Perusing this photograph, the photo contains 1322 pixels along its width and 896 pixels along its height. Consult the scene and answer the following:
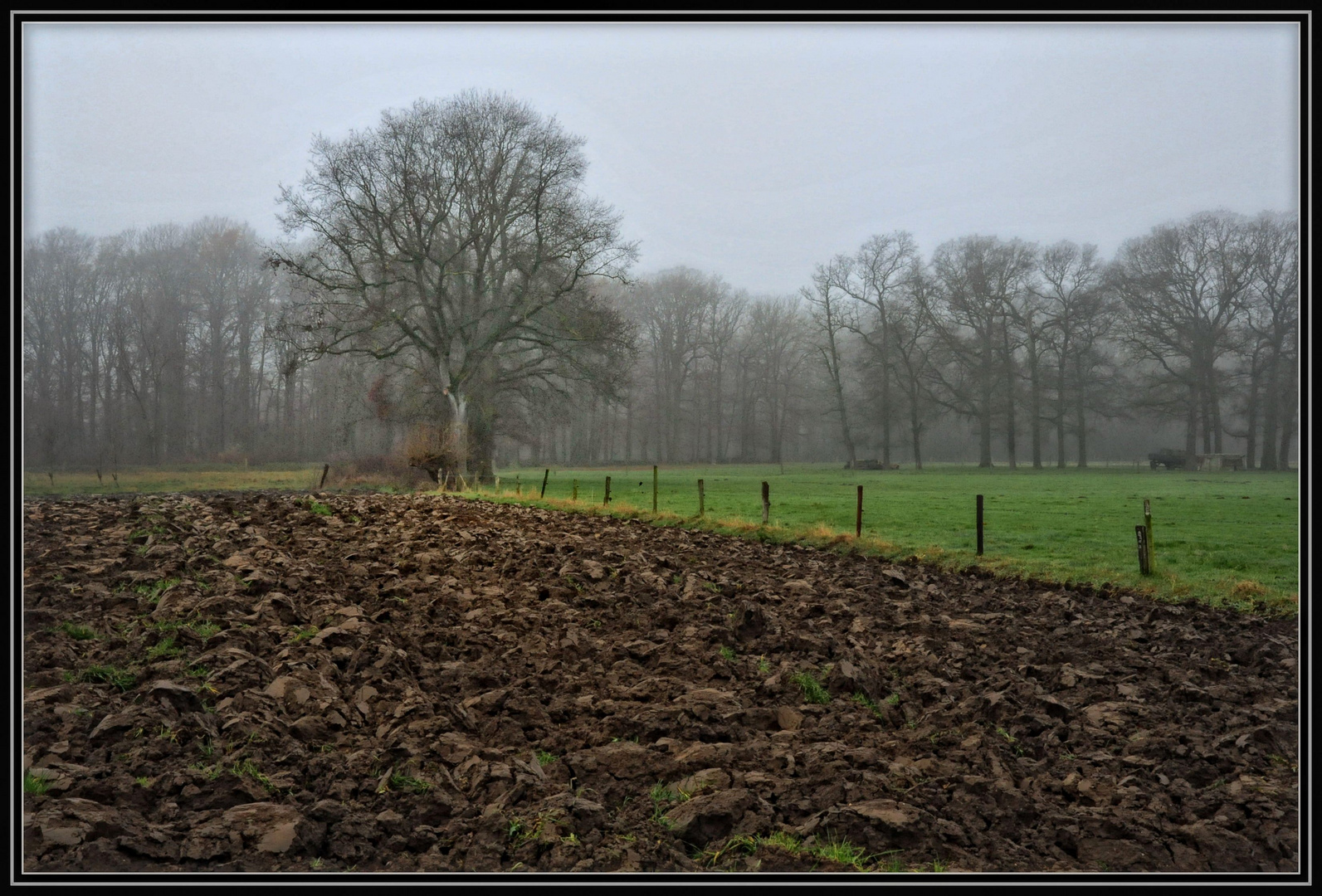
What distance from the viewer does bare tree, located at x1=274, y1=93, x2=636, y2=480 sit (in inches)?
1217

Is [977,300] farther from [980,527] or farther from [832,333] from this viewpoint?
[980,527]

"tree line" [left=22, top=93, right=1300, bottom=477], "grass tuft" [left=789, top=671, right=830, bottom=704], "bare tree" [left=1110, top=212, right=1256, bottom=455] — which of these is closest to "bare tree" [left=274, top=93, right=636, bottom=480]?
"tree line" [left=22, top=93, right=1300, bottom=477]

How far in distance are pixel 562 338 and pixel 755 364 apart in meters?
14.1

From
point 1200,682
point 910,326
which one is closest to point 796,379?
point 910,326

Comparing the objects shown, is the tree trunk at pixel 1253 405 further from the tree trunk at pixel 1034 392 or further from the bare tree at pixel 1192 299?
the tree trunk at pixel 1034 392

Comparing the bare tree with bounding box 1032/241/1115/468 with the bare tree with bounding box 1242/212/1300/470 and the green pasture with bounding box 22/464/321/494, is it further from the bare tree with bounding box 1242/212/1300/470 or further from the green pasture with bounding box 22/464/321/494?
the green pasture with bounding box 22/464/321/494

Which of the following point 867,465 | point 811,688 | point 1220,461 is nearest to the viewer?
point 811,688

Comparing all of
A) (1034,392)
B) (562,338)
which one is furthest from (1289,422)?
(1034,392)

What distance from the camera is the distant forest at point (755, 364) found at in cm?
823

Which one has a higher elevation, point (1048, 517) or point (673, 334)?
point (673, 334)

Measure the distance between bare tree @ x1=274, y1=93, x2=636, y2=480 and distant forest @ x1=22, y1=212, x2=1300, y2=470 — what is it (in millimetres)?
1152

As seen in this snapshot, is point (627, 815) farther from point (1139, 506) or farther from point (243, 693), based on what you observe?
point (1139, 506)

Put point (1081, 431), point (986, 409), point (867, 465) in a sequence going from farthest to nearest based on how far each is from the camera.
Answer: point (986, 409) → point (867, 465) → point (1081, 431)

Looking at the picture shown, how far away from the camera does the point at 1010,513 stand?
2202cm
